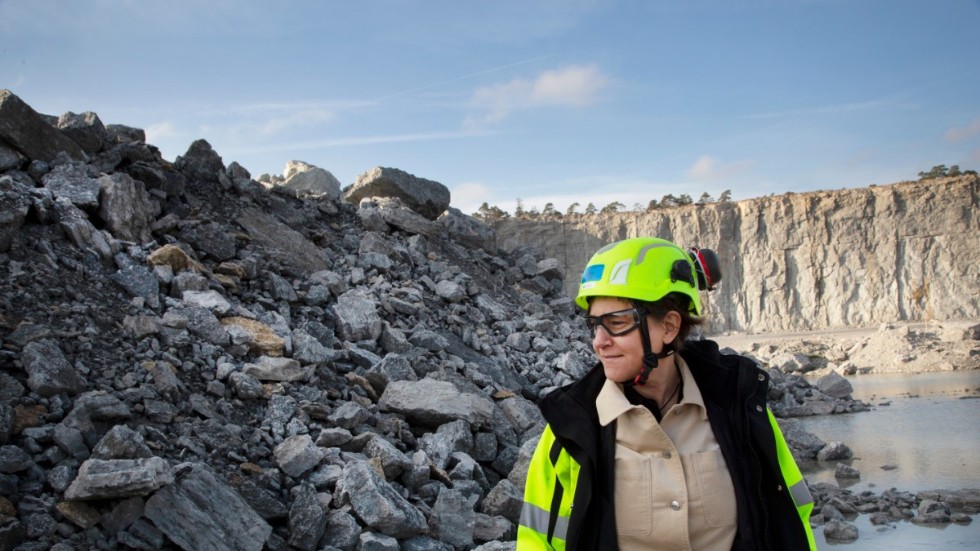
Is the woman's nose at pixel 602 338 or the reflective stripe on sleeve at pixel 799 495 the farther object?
the woman's nose at pixel 602 338

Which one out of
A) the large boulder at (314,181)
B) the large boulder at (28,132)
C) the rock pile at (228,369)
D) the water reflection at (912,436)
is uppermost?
the large boulder at (314,181)

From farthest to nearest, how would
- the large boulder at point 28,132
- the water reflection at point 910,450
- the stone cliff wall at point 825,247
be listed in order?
the stone cliff wall at point 825,247, the large boulder at point 28,132, the water reflection at point 910,450

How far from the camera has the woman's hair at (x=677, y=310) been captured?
7.36ft

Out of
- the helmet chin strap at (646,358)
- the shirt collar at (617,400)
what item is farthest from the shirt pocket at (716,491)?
the helmet chin strap at (646,358)

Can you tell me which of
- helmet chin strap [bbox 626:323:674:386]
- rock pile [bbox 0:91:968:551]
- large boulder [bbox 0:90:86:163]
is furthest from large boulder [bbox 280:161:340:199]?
helmet chin strap [bbox 626:323:674:386]

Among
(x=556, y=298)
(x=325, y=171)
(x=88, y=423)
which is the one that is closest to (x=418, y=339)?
(x=88, y=423)

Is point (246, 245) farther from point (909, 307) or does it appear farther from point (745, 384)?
point (909, 307)

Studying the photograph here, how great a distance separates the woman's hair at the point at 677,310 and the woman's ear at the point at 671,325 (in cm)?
1

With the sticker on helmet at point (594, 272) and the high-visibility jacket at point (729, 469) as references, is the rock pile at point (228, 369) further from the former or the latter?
the sticker on helmet at point (594, 272)

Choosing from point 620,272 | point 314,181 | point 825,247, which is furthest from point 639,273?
point 825,247

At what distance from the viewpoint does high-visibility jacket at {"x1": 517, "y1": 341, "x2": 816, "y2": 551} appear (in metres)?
2.02

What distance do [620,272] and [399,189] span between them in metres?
12.9

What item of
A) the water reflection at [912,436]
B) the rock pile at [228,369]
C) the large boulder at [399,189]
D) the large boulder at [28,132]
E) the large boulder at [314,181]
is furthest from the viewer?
the large boulder at [314,181]

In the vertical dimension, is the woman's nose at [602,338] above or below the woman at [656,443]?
above
